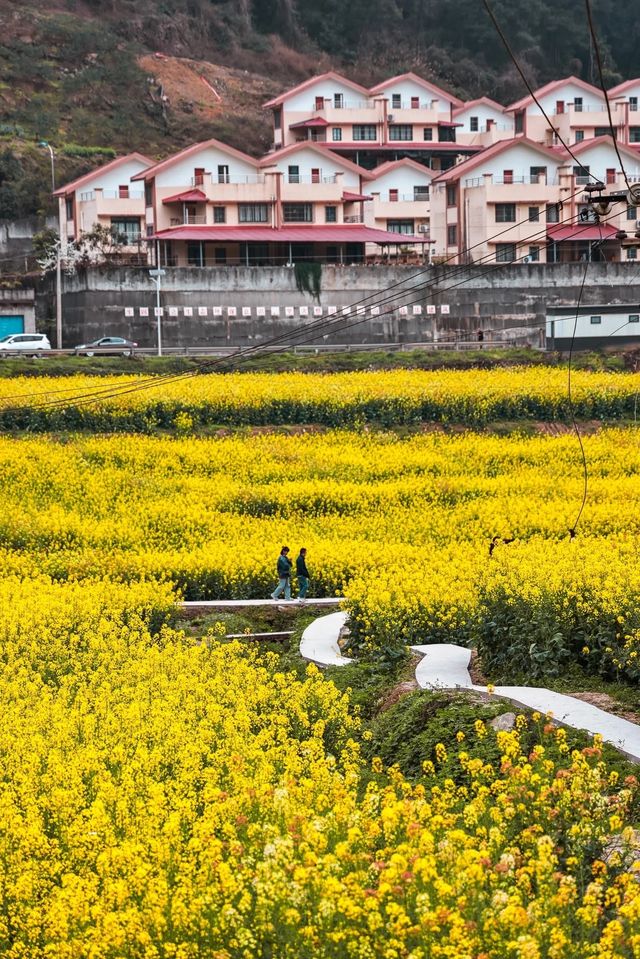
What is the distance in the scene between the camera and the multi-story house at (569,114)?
8000cm

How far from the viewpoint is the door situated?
60.1m

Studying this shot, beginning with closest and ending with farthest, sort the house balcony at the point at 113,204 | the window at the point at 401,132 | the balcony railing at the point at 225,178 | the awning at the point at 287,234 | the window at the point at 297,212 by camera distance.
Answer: the awning at the point at 287,234 → the balcony railing at the point at 225,178 → the window at the point at 297,212 → the house balcony at the point at 113,204 → the window at the point at 401,132

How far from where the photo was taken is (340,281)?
5981 cm

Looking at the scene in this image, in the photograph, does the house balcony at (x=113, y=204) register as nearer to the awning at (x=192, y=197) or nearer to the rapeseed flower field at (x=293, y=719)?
the awning at (x=192, y=197)

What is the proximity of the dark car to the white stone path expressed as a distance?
30.0m

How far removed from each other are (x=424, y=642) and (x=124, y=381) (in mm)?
26938

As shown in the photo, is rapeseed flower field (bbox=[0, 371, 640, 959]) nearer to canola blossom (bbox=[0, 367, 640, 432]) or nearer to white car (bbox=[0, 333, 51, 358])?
canola blossom (bbox=[0, 367, 640, 432])

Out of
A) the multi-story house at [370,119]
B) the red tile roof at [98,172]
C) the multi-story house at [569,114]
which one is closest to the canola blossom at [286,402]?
the red tile roof at [98,172]

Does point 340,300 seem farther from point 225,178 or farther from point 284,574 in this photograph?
point 284,574

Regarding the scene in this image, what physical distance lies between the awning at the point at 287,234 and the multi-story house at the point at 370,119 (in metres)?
15.0

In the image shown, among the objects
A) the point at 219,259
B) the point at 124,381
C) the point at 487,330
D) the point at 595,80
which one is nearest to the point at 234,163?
the point at 219,259

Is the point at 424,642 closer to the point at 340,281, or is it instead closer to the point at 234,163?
the point at 340,281

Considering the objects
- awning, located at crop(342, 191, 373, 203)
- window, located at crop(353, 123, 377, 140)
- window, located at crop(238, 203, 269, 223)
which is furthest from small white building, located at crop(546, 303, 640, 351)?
window, located at crop(353, 123, 377, 140)

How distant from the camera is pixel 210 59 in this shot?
100875 millimetres
